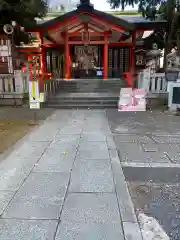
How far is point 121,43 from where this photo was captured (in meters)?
17.8

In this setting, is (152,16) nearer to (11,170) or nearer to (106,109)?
(106,109)

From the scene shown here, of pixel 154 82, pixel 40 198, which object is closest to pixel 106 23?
pixel 154 82

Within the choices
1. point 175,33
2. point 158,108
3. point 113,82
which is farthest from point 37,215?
point 175,33

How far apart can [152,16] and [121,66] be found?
6.69 meters

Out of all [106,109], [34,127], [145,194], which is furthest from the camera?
[106,109]

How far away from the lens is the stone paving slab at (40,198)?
110 inches

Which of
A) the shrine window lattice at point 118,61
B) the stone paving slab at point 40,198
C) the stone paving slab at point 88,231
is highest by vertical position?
the shrine window lattice at point 118,61

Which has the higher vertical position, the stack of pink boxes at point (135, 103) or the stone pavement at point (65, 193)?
the stack of pink boxes at point (135, 103)

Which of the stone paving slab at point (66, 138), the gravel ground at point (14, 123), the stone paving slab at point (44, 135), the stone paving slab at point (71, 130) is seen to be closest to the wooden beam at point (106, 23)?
the gravel ground at point (14, 123)

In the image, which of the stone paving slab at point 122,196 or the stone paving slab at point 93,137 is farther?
the stone paving slab at point 93,137

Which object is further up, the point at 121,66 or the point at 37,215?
the point at 121,66

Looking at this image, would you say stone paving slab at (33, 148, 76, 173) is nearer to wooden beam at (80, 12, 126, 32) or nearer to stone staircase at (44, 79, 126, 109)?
stone staircase at (44, 79, 126, 109)

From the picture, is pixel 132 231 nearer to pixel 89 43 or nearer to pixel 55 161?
pixel 55 161

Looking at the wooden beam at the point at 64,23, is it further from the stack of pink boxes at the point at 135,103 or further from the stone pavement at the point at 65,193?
the stone pavement at the point at 65,193
